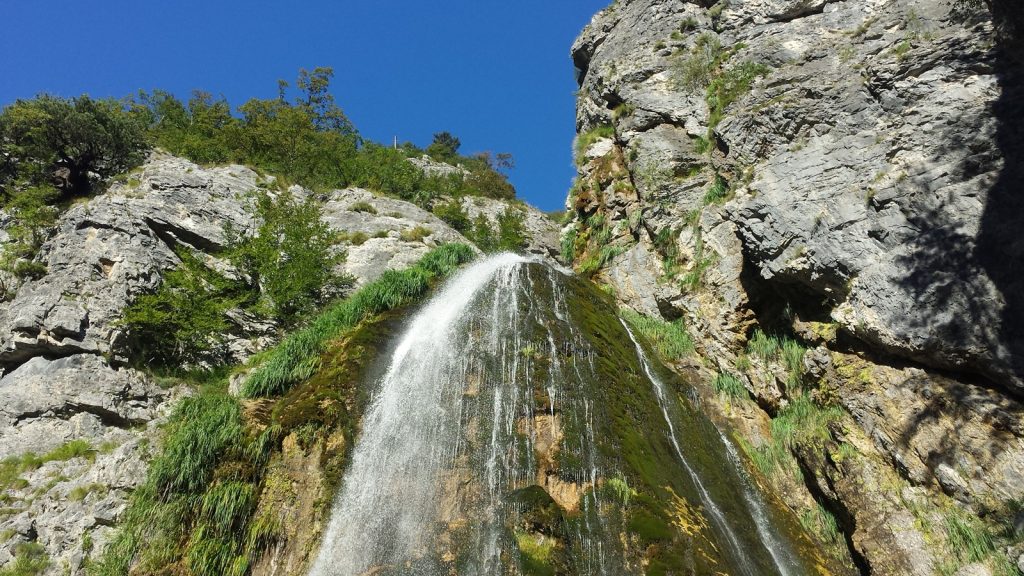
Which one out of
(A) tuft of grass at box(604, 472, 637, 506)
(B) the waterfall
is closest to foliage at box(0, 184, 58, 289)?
(A) tuft of grass at box(604, 472, 637, 506)

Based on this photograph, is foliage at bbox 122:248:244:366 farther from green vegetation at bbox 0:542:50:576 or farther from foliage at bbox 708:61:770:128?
foliage at bbox 708:61:770:128

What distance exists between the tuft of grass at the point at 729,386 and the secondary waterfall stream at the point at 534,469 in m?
1.24

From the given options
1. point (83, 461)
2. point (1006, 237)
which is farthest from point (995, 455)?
point (83, 461)

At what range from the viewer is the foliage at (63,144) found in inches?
→ 738

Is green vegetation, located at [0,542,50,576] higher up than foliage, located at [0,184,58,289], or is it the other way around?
foliage, located at [0,184,58,289]

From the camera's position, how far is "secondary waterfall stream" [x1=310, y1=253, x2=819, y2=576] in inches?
287

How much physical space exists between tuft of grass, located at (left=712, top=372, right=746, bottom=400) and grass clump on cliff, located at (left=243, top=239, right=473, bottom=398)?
25.4ft

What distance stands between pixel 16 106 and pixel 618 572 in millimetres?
25459

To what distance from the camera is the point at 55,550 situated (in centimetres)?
846

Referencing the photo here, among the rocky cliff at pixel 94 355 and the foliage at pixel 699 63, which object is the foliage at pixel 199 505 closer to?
the rocky cliff at pixel 94 355

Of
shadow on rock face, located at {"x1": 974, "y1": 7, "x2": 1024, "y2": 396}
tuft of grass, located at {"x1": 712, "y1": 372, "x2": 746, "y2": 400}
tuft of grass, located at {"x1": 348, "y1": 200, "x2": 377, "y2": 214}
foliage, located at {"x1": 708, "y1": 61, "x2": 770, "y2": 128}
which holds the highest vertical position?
foliage, located at {"x1": 708, "y1": 61, "x2": 770, "y2": 128}

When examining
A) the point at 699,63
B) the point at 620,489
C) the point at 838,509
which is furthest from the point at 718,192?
the point at 620,489

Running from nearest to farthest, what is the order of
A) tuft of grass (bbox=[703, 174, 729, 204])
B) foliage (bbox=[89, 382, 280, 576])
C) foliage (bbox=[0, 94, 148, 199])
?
foliage (bbox=[89, 382, 280, 576])
tuft of grass (bbox=[703, 174, 729, 204])
foliage (bbox=[0, 94, 148, 199])

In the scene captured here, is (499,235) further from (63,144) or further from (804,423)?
(804,423)
